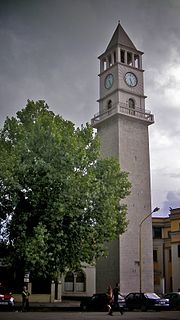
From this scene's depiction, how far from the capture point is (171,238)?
5419cm

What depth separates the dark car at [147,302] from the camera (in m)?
29.9

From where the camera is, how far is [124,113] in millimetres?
45750

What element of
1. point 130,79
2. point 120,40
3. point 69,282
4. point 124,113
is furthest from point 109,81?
point 69,282

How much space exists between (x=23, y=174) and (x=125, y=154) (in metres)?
18.7

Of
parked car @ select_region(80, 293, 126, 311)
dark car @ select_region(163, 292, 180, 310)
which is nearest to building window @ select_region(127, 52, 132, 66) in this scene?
dark car @ select_region(163, 292, 180, 310)

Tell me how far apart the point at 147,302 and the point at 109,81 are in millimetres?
26698

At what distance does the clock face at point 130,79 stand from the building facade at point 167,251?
16329 mm

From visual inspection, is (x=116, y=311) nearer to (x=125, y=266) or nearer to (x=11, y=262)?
(x=11, y=262)

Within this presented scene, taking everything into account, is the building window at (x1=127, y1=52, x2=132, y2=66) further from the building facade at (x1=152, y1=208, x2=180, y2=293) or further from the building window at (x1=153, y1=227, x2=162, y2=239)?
the building window at (x1=153, y1=227, x2=162, y2=239)

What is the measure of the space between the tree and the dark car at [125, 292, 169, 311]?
164 inches

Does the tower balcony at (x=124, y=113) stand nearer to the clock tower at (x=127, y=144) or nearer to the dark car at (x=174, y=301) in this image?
the clock tower at (x=127, y=144)

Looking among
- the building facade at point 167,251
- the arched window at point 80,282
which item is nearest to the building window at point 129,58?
the building facade at point 167,251

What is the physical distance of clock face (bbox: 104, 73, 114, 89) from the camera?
48.8 meters

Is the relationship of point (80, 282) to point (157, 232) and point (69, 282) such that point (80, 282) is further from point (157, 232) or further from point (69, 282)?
point (157, 232)
